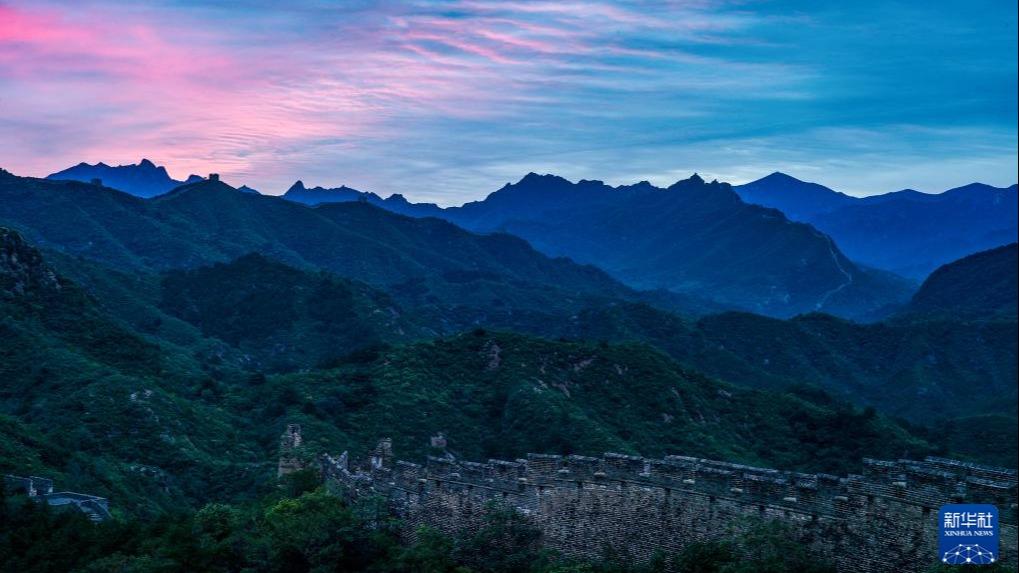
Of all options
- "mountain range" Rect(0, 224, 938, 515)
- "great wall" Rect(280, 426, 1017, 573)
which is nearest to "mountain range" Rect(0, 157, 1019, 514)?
"mountain range" Rect(0, 224, 938, 515)

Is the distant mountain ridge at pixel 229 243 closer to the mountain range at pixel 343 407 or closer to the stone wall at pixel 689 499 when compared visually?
the mountain range at pixel 343 407

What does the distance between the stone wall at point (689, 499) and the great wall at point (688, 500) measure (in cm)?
2

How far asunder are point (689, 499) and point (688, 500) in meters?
0.03

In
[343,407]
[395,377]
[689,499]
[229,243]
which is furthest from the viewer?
[229,243]

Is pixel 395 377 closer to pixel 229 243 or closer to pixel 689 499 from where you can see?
pixel 689 499

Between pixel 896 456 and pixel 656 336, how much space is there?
53974 millimetres

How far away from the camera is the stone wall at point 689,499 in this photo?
14.8m

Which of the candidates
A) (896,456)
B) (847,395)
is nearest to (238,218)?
(847,395)

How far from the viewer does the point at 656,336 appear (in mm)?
110250

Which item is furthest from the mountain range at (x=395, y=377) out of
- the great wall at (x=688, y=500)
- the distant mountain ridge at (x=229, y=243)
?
the great wall at (x=688, y=500)

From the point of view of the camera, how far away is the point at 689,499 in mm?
18219

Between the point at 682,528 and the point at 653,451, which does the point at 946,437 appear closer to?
the point at 653,451

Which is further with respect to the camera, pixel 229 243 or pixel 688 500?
pixel 229 243

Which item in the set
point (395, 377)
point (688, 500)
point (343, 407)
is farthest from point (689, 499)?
point (395, 377)
